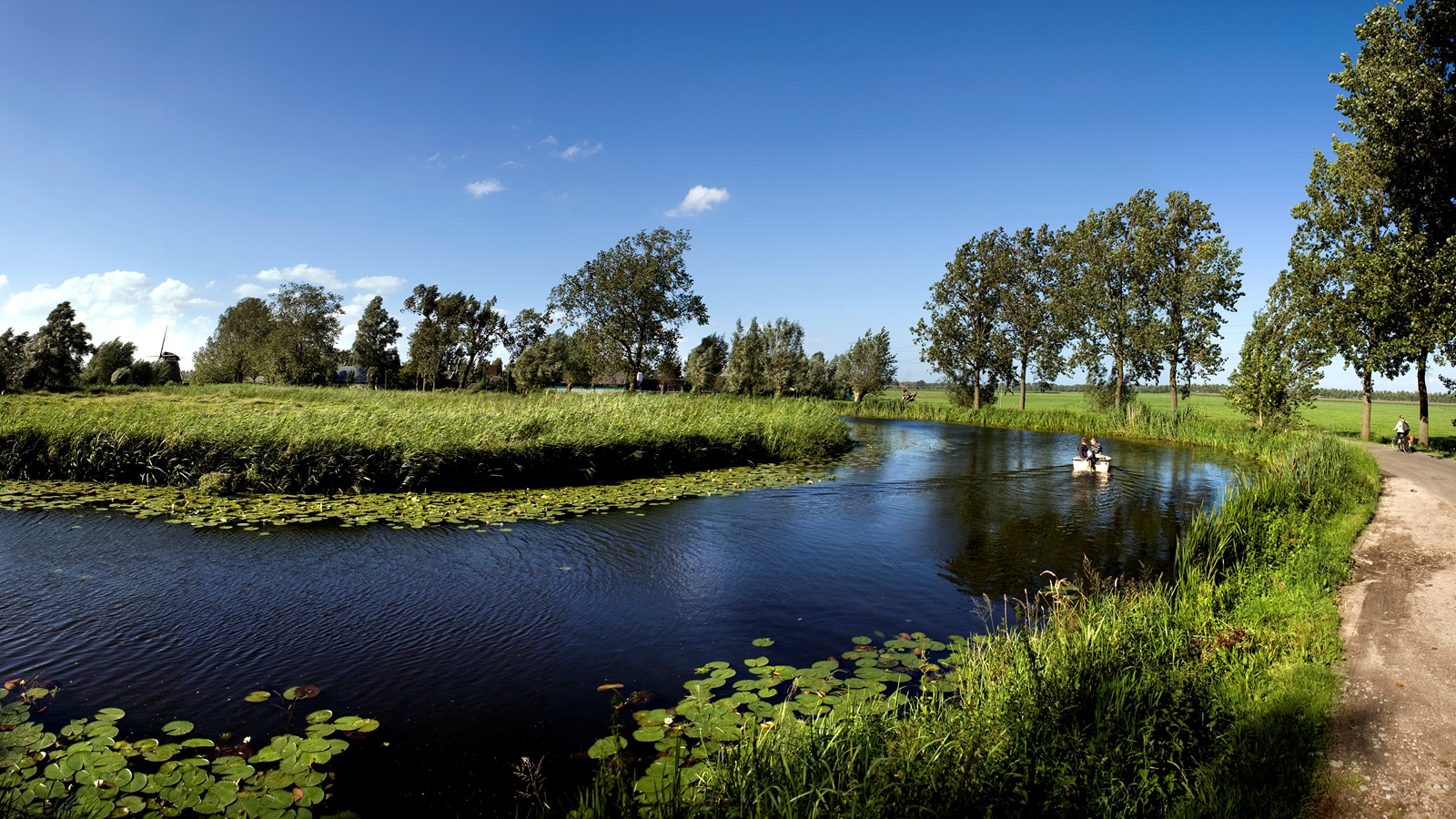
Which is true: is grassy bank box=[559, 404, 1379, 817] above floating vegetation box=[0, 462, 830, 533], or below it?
below

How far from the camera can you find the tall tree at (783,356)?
197ft

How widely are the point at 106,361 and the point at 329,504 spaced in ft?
200

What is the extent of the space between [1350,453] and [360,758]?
2324 cm

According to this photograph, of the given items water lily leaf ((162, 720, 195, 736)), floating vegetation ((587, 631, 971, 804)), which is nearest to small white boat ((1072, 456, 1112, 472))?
floating vegetation ((587, 631, 971, 804))

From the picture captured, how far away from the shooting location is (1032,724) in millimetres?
4723

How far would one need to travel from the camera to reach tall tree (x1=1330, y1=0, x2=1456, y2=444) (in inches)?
785

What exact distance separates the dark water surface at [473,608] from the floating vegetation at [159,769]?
19 centimetres

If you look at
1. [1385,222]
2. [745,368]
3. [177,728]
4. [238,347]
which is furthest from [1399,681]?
[238,347]

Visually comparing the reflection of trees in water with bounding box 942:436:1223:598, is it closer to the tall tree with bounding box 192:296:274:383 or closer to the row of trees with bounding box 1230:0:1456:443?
the row of trees with bounding box 1230:0:1456:443

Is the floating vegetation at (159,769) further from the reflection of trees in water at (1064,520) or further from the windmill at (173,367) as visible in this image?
the windmill at (173,367)

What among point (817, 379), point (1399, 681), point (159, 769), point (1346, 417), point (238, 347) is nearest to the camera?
point (159, 769)

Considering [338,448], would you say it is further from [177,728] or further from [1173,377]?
[1173,377]

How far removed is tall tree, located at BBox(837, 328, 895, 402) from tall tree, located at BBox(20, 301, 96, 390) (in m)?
56.1

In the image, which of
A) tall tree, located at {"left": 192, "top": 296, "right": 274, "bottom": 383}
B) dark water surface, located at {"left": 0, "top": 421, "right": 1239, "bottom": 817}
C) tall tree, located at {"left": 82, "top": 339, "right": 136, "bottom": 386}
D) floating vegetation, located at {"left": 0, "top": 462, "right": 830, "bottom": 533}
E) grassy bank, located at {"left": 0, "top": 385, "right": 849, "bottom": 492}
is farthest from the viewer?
tall tree, located at {"left": 192, "top": 296, "right": 274, "bottom": 383}
